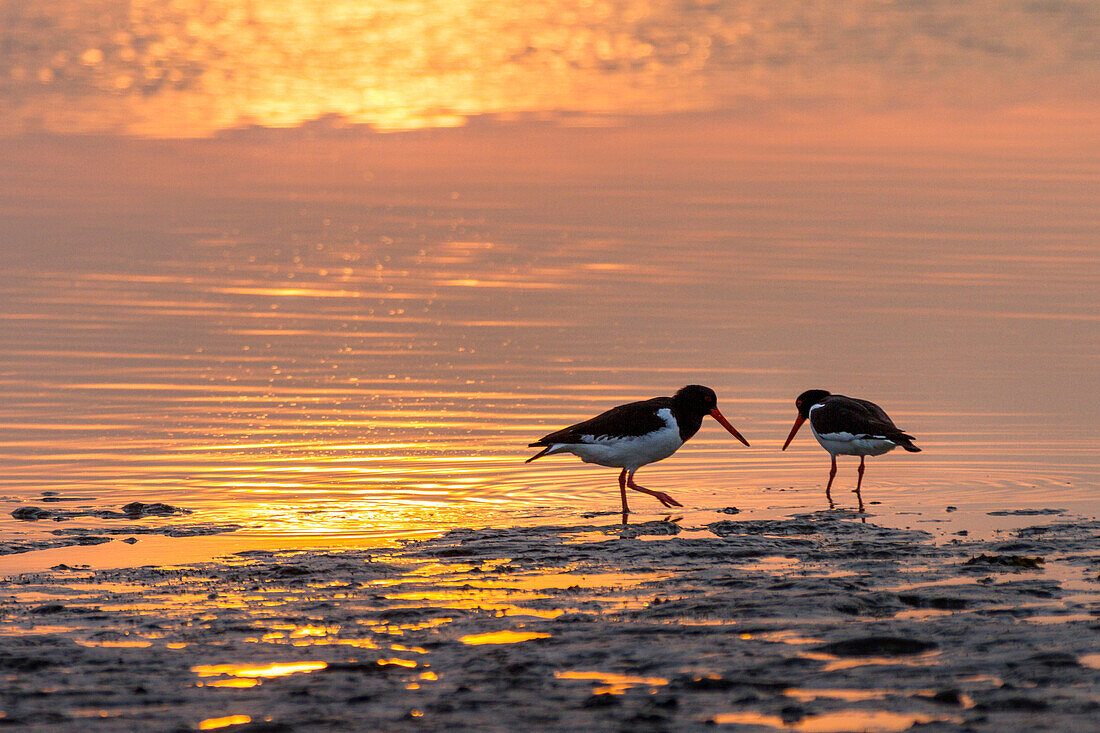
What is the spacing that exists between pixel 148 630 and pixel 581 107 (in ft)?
99.8

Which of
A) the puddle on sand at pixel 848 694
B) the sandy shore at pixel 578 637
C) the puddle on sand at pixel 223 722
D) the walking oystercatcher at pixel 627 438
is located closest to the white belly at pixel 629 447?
the walking oystercatcher at pixel 627 438

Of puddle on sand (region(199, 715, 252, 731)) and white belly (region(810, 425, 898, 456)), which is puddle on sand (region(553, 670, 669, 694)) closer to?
puddle on sand (region(199, 715, 252, 731))

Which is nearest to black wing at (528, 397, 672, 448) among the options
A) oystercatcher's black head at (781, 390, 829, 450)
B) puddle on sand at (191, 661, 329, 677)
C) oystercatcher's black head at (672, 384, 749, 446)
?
oystercatcher's black head at (672, 384, 749, 446)

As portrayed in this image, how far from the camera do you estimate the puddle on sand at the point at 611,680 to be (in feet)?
24.2

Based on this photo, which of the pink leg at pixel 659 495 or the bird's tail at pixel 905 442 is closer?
the pink leg at pixel 659 495

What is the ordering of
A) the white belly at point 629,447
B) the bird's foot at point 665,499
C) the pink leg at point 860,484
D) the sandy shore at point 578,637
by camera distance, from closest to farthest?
1. the sandy shore at point 578,637
2. the bird's foot at point 665,499
3. the pink leg at point 860,484
4. the white belly at point 629,447

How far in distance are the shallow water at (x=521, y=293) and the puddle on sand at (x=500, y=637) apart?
279 centimetres

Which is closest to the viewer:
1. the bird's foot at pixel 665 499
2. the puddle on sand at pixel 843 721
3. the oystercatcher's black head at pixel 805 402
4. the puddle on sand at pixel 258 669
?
the puddle on sand at pixel 843 721

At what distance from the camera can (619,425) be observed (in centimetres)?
1286

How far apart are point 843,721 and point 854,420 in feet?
20.8

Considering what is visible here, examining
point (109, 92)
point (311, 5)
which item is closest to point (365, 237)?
point (109, 92)

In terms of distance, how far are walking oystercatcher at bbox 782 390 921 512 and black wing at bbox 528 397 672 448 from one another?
142 cm

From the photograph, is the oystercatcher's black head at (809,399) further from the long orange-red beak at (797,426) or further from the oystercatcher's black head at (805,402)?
the long orange-red beak at (797,426)

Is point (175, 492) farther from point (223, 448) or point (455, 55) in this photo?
point (455, 55)
